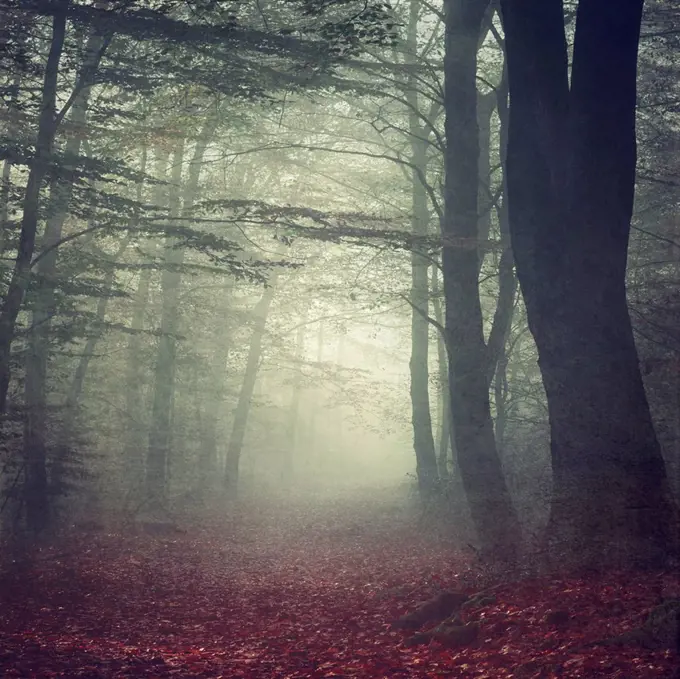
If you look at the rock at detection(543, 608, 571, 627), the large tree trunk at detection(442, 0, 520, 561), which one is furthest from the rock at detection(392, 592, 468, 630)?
the large tree trunk at detection(442, 0, 520, 561)

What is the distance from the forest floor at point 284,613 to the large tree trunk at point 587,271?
66 centimetres

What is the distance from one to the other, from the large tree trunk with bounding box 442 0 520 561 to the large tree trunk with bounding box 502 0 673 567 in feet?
8.68

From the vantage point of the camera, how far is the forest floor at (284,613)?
580cm

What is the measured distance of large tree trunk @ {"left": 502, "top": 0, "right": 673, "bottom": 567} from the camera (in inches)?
275

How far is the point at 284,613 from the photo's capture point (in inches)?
Result: 355

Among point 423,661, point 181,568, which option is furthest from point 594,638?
point 181,568

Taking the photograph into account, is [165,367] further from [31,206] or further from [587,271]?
[587,271]

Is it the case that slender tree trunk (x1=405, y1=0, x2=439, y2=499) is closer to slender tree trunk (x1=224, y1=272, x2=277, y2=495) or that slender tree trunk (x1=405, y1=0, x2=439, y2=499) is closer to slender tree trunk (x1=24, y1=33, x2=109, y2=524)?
slender tree trunk (x1=224, y1=272, x2=277, y2=495)

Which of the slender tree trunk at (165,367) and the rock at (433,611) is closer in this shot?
the rock at (433,611)

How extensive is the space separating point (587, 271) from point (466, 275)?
11.9 feet

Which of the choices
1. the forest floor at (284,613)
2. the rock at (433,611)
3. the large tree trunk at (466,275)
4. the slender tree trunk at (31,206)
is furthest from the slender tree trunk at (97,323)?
the rock at (433,611)

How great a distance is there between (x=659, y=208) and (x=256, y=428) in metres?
24.2

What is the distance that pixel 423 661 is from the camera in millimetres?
6238

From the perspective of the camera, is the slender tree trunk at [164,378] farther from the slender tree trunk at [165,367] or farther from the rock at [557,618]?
the rock at [557,618]
